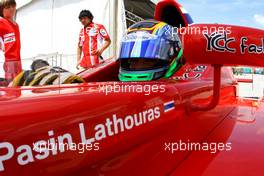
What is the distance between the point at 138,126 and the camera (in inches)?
41.3

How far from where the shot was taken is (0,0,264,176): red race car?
0.70 metres

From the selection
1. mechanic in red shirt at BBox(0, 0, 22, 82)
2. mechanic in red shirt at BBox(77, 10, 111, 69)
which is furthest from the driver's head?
mechanic in red shirt at BBox(0, 0, 22, 82)

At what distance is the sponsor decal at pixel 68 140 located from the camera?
646mm

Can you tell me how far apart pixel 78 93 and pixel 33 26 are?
23.1ft

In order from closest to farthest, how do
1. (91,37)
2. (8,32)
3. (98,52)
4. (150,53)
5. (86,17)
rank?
(150,53), (8,32), (98,52), (86,17), (91,37)

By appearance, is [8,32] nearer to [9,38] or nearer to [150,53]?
[9,38]

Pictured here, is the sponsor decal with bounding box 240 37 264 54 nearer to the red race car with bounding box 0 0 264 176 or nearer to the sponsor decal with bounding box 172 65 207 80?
the red race car with bounding box 0 0 264 176

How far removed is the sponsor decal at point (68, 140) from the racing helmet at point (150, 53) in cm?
63

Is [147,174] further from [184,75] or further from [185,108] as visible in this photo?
[184,75]

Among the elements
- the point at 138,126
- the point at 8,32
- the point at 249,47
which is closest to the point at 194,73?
the point at 249,47

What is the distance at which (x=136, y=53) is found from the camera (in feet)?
5.63

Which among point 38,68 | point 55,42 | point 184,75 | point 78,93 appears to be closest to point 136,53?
point 184,75

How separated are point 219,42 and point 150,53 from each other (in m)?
0.60

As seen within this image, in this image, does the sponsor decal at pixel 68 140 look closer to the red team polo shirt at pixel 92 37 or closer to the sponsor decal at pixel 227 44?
the sponsor decal at pixel 227 44
